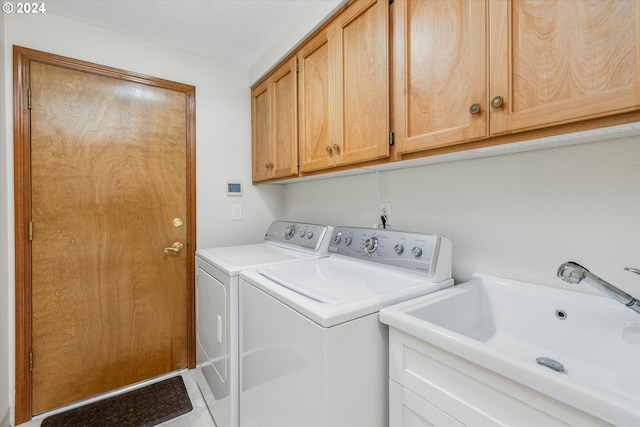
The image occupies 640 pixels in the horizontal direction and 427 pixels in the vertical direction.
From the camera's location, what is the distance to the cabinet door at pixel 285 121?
1785 millimetres

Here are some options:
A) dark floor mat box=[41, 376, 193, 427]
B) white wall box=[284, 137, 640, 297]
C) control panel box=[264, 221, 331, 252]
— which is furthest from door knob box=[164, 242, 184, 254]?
white wall box=[284, 137, 640, 297]

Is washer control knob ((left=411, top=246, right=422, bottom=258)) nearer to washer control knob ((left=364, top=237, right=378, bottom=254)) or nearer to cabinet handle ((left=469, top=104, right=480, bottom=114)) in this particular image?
washer control knob ((left=364, top=237, right=378, bottom=254))

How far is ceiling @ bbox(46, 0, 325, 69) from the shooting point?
1.60 m

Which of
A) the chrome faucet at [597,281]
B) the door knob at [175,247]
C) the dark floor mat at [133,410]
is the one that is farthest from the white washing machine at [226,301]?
the chrome faucet at [597,281]

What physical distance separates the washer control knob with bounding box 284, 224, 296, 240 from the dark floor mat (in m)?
1.23

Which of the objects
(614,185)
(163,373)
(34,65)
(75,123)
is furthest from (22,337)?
(614,185)

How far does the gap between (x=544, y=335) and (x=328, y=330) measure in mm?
797

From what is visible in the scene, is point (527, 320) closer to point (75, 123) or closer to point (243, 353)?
point (243, 353)

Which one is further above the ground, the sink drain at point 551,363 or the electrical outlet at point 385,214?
the electrical outlet at point 385,214

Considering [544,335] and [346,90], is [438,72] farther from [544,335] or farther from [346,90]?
[544,335]

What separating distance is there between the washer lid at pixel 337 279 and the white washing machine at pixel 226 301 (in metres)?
0.19

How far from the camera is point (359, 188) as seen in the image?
181 centimetres

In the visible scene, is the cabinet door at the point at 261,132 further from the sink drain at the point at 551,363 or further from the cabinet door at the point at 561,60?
the sink drain at the point at 551,363

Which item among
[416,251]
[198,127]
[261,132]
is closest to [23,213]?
[198,127]
